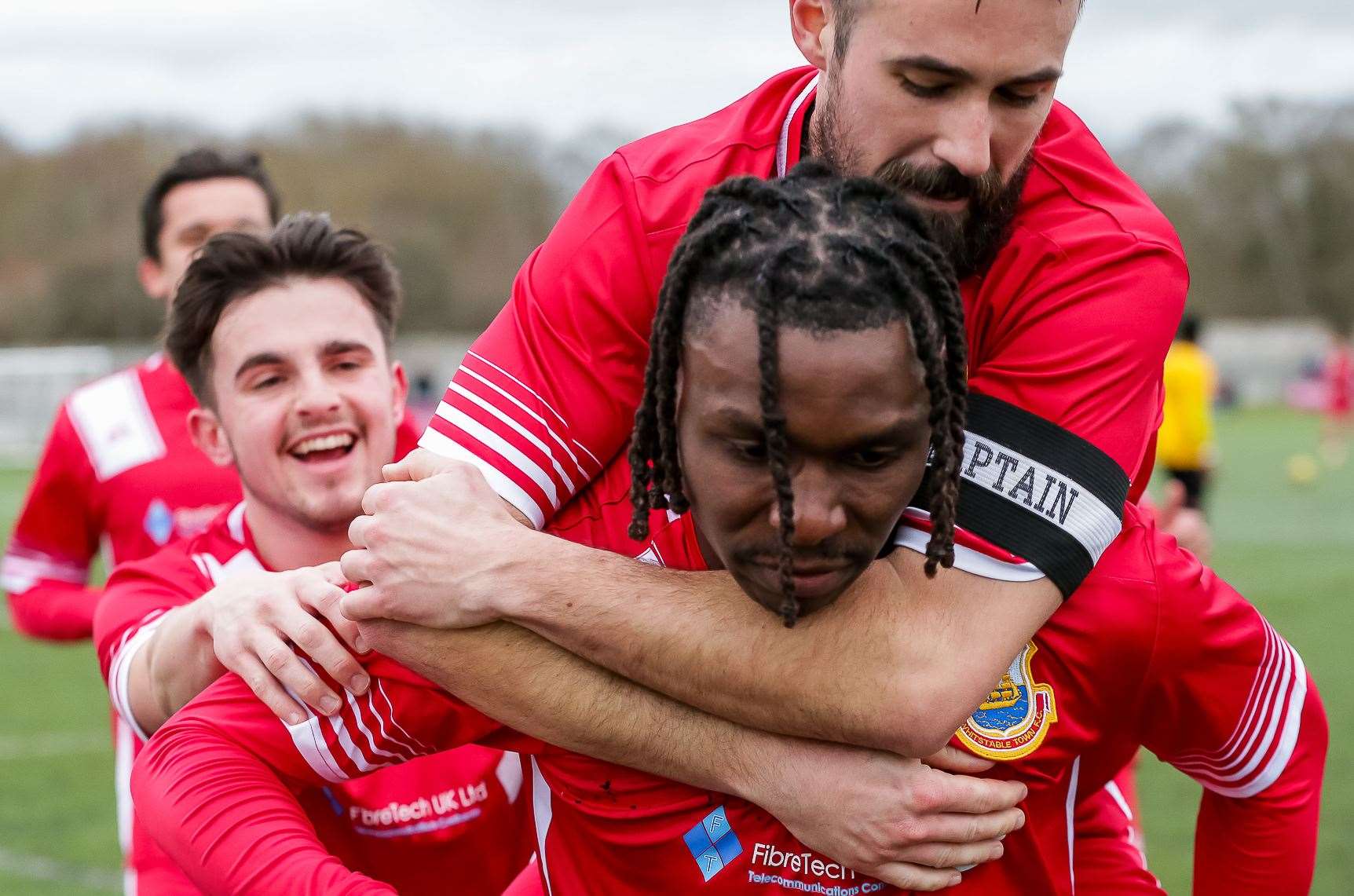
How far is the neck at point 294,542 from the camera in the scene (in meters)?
4.07

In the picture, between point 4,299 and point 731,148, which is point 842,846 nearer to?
point 731,148

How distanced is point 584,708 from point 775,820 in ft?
1.37

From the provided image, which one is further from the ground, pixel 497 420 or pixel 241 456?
pixel 497 420

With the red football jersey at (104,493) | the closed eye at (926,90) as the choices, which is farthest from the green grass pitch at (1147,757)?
the closed eye at (926,90)

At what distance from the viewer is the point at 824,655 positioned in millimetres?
2715

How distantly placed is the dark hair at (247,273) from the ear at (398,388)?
0.40 feet

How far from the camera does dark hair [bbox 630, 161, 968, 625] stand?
2412mm

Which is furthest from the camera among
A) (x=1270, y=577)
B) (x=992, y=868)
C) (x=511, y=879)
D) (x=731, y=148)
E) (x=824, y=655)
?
(x=1270, y=577)

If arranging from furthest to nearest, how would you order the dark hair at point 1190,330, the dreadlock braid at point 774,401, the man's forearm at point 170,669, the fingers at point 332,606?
the dark hair at point 1190,330 → the man's forearm at point 170,669 → the fingers at point 332,606 → the dreadlock braid at point 774,401

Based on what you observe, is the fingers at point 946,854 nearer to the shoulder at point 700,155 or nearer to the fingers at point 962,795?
the fingers at point 962,795

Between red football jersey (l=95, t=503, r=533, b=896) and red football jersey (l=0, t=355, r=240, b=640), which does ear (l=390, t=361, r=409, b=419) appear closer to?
red football jersey (l=95, t=503, r=533, b=896)

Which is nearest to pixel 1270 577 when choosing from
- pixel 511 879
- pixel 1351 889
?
pixel 1351 889

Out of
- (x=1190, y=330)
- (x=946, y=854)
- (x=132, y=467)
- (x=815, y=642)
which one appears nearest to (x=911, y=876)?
(x=946, y=854)

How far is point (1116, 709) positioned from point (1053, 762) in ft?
0.52
